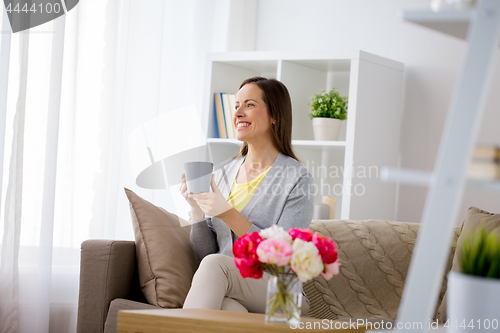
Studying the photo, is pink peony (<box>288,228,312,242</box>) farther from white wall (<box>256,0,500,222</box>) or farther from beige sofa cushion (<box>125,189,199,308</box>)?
white wall (<box>256,0,500,222</box>)

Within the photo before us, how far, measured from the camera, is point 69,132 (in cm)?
232

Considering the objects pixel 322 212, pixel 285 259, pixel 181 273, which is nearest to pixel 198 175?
pixel 181 273

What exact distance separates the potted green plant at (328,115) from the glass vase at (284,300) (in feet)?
5.62

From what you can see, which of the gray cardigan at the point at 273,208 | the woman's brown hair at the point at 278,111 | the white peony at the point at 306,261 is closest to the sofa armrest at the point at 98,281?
the gray cardigan at the point at 273,208

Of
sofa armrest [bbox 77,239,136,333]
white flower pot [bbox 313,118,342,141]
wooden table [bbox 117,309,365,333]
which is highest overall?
white flower pot [bbox 313,118,342,141]

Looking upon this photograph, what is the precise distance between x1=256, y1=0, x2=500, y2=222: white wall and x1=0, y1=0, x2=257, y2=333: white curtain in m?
0.98

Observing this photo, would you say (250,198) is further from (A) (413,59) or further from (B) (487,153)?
(A) (413,59)

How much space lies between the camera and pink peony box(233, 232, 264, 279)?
1191mm

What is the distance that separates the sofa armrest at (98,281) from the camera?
5.99 ft

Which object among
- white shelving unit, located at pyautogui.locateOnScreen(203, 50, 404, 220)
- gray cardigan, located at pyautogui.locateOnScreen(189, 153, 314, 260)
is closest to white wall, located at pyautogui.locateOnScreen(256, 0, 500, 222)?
white shelving unit, located at pyautogui.locateOnScreen(203, 50, 404, 220)

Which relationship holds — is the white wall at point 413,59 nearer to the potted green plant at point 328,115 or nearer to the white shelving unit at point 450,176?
the potted green plant at point 328,115

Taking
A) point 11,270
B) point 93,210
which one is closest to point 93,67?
point 93,210

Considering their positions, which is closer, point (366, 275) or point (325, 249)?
point (325, 249)

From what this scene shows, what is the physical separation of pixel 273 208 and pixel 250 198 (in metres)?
0.14
